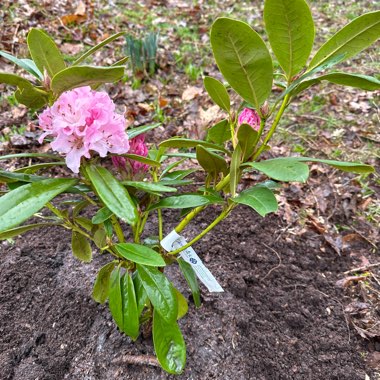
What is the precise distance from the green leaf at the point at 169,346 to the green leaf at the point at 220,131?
0.54m

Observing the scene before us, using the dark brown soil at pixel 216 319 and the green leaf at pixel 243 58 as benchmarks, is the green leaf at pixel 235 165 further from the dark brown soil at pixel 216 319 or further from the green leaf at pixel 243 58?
the dark brown soil at pixel 216 319

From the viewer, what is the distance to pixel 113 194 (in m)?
0.83

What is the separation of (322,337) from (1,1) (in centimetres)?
362

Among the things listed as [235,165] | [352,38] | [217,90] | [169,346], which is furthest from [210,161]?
[169,346]

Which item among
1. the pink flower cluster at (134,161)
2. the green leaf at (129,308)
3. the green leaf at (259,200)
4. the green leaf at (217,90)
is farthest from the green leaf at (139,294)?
the green leaf at (217,90)

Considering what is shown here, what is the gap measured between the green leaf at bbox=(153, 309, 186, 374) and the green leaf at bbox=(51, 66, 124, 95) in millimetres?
642

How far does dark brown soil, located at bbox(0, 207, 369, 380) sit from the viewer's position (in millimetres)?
1280

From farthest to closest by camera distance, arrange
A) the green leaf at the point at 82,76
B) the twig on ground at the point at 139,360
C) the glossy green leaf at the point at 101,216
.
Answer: the twig on ground at the point at 139,360
the glossy green leaf at the point at 101,216
the green leaf at the point at 82,76

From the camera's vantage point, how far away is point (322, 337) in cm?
142

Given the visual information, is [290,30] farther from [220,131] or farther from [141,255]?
[141,255]

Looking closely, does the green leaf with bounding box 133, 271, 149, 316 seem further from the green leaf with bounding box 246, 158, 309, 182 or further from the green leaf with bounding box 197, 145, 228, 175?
the green leaf with bounding box 246, 158, 309, 182

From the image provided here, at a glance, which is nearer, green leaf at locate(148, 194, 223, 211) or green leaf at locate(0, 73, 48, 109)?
green leaf at locate(0, 73, 48, 109)

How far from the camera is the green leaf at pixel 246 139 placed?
2.75ft

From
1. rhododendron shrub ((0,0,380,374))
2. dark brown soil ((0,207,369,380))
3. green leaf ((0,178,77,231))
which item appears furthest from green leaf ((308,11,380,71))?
dark brown soil ((0,207,369,380))
